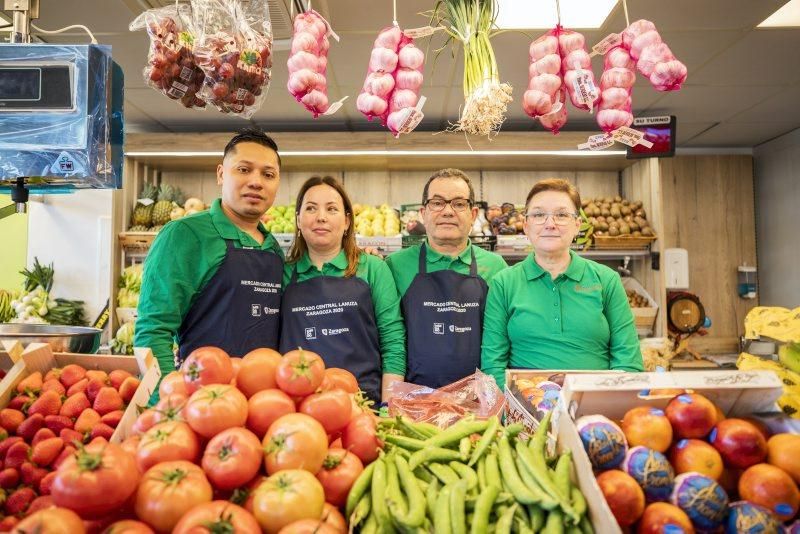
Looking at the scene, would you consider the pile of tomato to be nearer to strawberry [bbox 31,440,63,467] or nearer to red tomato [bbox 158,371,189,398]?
red tomato [bbox 158,371,189,398]

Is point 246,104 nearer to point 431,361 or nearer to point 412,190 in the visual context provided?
point 431,361

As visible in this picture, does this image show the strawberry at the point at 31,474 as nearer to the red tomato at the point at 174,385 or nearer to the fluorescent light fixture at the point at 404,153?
the red tomato at the point at 174,385

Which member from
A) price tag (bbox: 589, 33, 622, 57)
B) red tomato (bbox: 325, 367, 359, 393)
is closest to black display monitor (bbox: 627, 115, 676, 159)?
price tag (bbox: 589, 33, 622, 57)

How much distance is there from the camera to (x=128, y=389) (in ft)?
4.61

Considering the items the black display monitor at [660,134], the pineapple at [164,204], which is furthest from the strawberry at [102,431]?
the black display monitor at [660,134]

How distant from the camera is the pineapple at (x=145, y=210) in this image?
198 inches

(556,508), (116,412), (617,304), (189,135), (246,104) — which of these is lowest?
(556,508)

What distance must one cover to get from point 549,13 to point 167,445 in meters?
3.32

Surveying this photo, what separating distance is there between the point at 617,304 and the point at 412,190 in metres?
3.71

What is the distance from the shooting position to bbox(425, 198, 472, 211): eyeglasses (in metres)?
2.46

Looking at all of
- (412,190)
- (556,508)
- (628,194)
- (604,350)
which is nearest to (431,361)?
(604,350)

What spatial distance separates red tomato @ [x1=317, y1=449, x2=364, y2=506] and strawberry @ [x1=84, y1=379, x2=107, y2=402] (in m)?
0.77

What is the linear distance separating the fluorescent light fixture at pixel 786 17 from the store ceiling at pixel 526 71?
74 millimetres

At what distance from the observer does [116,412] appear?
1.31 meters
